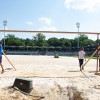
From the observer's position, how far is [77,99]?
41.4 feet

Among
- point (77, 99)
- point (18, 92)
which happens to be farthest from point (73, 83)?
point (18, 92)

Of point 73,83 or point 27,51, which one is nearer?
point 73,83

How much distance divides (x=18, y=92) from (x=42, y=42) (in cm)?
12094

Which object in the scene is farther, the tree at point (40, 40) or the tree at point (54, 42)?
the tree at point (54, 42)

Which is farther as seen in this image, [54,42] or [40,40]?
[54,42]

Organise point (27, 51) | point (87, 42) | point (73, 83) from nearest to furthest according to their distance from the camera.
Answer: point (73, 83), point (27, 51), point (87, 42)

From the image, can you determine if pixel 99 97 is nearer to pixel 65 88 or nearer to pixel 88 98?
pixel 88 98

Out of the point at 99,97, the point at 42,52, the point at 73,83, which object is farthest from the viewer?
the point at 42,52

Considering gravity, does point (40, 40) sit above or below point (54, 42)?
above

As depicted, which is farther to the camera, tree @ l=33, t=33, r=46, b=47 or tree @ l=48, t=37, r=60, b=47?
tree @ l=48, t=37, r=60, b=47

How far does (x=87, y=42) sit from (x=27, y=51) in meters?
38.8

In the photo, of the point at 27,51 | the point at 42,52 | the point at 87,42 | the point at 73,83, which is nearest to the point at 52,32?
the point at 73,83

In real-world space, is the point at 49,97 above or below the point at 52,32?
below

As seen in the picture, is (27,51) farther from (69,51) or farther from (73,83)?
(73,83)
